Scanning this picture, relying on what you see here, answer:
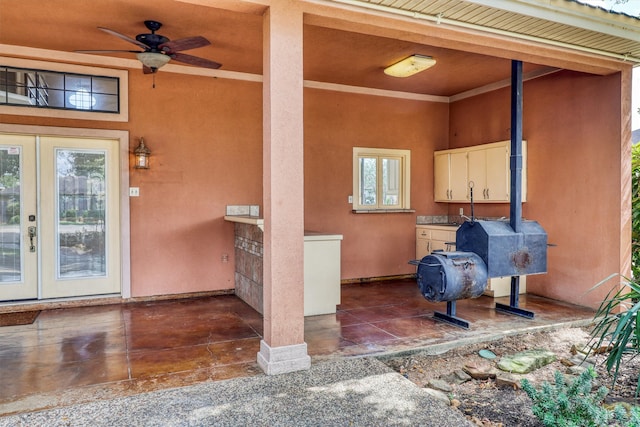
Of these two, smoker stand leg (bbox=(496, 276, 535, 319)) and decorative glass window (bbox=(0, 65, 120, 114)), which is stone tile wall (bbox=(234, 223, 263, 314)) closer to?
decorative glass window (bbox=(0, 65, 120, 114))

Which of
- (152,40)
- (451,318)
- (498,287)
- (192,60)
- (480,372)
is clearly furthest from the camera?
(498,287)

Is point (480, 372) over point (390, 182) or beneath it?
beneath

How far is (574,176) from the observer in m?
4.98

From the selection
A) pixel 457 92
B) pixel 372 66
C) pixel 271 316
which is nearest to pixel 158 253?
pixel 271 316

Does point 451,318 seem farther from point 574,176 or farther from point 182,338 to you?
point 182,338

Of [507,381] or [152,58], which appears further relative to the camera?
[152,58]

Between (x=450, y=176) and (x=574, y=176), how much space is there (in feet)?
6.13

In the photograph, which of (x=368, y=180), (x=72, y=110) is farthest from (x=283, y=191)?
(x=368, y=180)

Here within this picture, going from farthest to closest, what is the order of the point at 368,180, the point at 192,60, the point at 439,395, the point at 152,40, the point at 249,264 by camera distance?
the point at 368,180 < the point at 249,264 < the point at 192,60 < the point at 152,40 < the point at 439,395

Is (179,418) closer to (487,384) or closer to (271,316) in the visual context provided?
(271,316)

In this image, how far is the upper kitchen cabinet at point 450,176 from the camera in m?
6.33

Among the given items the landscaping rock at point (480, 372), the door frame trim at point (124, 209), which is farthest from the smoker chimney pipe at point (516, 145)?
the door frame trim at point (124, 209)

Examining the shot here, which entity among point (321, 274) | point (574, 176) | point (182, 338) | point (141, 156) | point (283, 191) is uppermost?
point (141, 156)

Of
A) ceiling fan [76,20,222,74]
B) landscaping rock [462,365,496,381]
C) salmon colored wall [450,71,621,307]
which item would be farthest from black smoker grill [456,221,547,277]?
ceiling fan [76,20,222,74]
